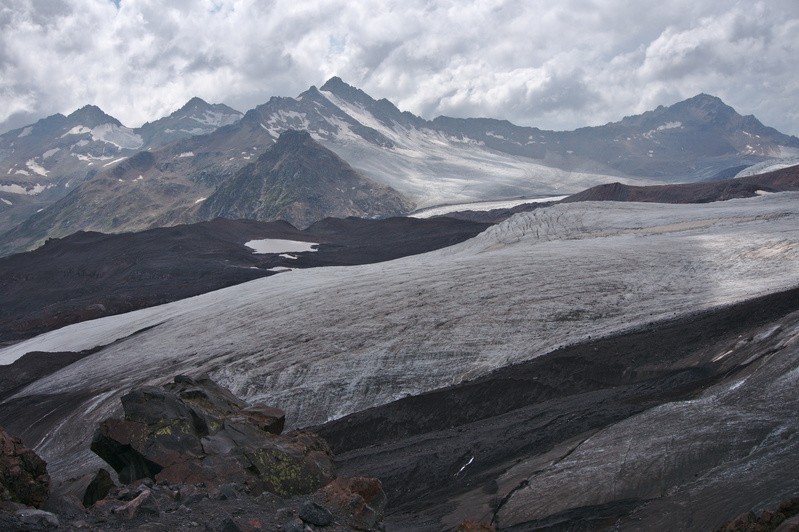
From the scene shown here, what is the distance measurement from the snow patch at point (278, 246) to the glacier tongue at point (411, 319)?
3925 centimetres

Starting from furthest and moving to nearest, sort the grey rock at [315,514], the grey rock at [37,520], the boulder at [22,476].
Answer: the boulder at [22,476], the grey rock at [315,514], the grey rock at [37,520]

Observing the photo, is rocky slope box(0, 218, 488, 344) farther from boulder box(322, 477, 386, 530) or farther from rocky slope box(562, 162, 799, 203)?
boulder box(322, 477, 386, 530)

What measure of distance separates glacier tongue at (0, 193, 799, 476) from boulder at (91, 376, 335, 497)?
32.5ft

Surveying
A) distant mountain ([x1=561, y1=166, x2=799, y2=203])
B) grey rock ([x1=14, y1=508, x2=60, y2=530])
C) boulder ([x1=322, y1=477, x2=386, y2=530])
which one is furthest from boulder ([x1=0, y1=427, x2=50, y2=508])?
distant mountain ([x1=561, y1=166, x2=799, y2=203])

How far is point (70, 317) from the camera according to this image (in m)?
54.5

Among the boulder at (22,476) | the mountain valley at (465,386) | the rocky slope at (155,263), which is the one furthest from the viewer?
the rocky slope at (155,263)

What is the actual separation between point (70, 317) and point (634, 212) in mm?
43297

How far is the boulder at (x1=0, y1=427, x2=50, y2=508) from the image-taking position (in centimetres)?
1121

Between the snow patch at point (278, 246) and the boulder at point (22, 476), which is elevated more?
the snow patch at point (278, 246)

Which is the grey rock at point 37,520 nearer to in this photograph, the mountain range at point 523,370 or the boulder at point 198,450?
the boulder at point 198,450

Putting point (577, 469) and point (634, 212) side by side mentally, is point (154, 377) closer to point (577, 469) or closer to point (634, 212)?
point (577, 469)

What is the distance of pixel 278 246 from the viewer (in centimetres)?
8856

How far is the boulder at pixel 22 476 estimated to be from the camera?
1121 centimetres

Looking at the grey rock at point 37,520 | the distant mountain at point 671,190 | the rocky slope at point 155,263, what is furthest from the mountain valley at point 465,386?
the distant mountain at point 671,190
